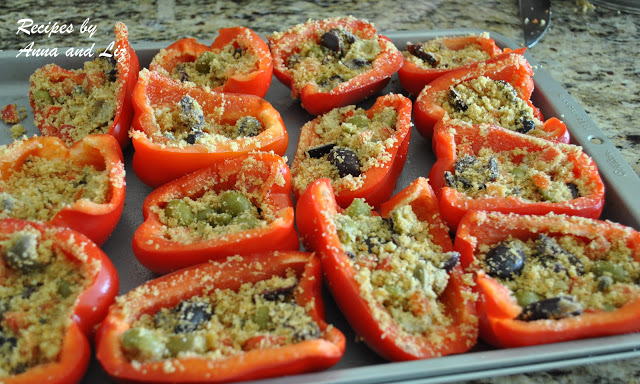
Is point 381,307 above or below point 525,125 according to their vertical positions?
below

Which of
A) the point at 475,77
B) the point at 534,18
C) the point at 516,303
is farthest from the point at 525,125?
the point at 534,18

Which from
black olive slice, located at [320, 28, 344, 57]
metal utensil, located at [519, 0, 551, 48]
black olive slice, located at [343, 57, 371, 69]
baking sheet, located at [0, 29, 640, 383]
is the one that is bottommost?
baking sheet, located at [0, 29, 640, 383]

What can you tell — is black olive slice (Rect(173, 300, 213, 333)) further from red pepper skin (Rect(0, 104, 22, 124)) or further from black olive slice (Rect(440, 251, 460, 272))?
red pepper skin (Rect(0, 104, 22, 124))

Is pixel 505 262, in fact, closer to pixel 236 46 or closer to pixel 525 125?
pixel 525 125

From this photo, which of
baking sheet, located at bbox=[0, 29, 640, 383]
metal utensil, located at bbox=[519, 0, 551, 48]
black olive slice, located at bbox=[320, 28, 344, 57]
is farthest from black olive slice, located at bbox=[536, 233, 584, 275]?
metal utensil, located at bbox=[519, 0, 551, 48]

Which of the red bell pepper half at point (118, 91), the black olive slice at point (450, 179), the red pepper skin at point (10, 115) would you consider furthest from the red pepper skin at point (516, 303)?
the red pepper skin at point (10, 115)

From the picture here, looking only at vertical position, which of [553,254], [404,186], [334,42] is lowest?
[404,186]

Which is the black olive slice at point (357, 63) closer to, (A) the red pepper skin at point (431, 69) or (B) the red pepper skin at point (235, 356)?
(A) the red pepper skin at point (431, 69)
